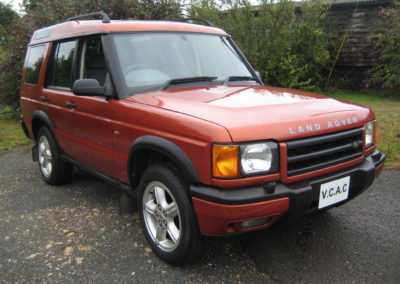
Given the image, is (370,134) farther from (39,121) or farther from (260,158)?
(39,121)

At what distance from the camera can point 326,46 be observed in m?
13.4

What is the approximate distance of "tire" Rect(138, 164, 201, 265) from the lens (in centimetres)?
253

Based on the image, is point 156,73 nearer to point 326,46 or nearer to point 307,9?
point 307,9

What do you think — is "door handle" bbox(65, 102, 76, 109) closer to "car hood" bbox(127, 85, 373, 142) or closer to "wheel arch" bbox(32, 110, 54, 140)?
"wheel arch" bbox(32, 110, 54, 140)

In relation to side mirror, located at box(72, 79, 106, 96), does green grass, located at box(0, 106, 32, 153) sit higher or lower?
lower

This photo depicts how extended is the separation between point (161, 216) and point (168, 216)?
11cm

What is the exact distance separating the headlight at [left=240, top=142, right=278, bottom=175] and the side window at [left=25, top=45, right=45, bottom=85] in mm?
3465

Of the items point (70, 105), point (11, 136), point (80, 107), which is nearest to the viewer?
point (80, 107)

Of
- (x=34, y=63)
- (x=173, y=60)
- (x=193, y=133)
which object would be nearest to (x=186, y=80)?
(x=173, y=60)

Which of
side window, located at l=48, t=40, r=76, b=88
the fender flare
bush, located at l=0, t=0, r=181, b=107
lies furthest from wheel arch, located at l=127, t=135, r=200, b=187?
bush, located at l=0, t=0, r=181, b=107

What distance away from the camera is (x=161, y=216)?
2.88 metres

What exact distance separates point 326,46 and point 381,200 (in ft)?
34.7

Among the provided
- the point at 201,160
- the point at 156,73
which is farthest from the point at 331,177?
the point at 156,73

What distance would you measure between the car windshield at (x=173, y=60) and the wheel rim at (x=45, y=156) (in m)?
2.05
